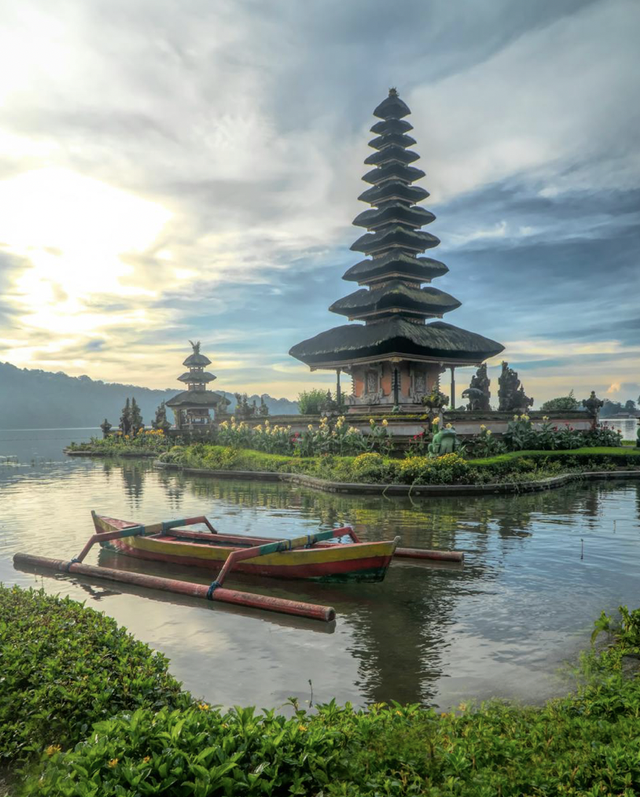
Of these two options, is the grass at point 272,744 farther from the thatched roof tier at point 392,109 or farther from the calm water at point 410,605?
the thatched roof tier at point 392,109

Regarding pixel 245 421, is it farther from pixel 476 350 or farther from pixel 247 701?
pixel 247 701

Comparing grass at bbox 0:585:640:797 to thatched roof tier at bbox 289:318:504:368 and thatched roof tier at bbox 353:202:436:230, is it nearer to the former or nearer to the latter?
thatched roof tier at bbox 289:318:504:368

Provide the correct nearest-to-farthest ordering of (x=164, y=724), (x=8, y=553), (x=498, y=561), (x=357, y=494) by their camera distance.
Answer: (x=164, y=724)
(x=498, y=561)
(x=8, y=553)
(x=357, y=494)

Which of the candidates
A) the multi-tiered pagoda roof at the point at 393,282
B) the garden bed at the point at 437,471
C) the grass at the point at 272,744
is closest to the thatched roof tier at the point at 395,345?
the multi-tiered pagoda roof at the point at 393,282

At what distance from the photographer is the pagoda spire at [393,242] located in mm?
A: 42531

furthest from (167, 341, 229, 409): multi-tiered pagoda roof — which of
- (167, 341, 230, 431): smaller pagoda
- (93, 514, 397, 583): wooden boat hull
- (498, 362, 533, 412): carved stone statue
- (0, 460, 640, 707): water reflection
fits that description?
(93, 514, 397, 583): wooden boat hull

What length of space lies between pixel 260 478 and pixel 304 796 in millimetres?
24383

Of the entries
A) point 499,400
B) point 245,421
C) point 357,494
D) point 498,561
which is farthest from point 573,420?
point 498,561

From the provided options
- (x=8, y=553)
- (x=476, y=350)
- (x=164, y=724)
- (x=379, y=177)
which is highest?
(x=379, y=177)

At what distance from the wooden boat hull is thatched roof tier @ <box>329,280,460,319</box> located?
102 ft

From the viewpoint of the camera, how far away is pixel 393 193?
45.1 metres

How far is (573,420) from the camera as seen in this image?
33156 millimetres

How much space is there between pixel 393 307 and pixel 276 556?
1291 inches

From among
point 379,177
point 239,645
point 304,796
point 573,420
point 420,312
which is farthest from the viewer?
point 379,177
